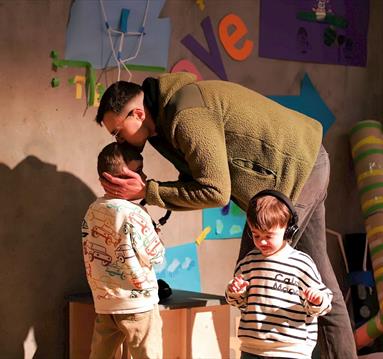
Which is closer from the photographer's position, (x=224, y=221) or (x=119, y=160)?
(x=119, y=160)

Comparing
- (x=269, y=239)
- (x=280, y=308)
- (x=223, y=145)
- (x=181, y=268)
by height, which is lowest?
(x=181, y=268)

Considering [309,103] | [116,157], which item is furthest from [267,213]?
[309,103]

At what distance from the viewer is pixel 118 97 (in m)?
2.66

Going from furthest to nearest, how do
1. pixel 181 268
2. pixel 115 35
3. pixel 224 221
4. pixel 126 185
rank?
pixel 224 221, pixel 181 268, pixel 115 35, pixel 126 185

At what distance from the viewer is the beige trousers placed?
2811 mm

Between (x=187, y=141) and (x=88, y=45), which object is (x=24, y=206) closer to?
(x=88, y=45)

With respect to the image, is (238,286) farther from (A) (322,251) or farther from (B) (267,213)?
(A) (322,251)

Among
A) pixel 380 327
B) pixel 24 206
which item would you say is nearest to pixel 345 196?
pixel 380 327

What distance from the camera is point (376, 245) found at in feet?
12.7

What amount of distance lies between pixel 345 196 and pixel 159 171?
1157mm

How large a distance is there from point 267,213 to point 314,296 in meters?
0.28

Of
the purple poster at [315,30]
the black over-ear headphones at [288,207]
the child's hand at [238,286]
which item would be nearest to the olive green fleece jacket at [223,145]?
the black over-ear headphones at [288,207]

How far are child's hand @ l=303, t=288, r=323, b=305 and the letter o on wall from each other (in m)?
1.59

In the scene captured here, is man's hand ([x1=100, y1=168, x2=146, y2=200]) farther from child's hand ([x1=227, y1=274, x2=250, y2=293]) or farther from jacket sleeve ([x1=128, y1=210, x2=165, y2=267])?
child's hand ([x1=227, y1=274, x2=250, y2=293])
